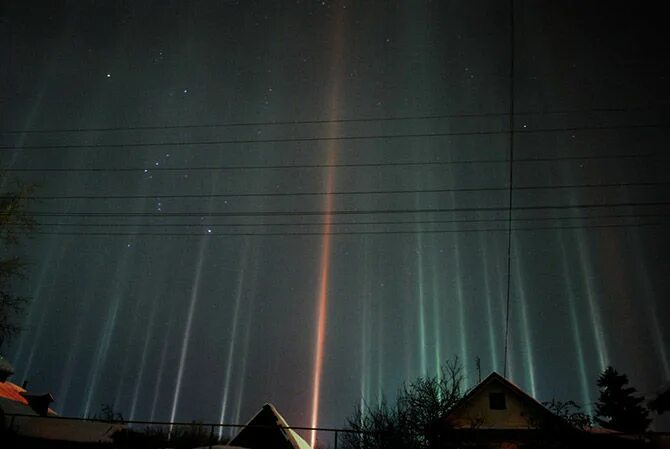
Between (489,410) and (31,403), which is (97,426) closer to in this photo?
(31,403)

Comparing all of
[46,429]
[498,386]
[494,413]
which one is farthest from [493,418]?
[46,429]

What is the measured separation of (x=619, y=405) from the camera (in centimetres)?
4525

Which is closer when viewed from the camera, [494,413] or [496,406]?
[494,413]

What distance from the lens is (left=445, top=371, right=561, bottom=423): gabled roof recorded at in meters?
24.0

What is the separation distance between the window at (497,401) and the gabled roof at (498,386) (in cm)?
47

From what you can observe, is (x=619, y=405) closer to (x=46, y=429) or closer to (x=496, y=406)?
(x=496, y=406)

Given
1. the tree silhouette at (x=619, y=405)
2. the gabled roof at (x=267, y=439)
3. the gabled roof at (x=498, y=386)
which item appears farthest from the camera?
the tree silhouette at (x=619, y=405)

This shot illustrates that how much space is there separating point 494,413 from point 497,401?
0.75m

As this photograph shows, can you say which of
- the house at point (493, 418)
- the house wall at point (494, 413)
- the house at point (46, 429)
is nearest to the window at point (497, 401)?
the house at point (493, 418)

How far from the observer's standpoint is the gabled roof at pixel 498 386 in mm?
24041

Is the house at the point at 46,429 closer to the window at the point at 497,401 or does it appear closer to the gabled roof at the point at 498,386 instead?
the gabled roof at the point at 498,386

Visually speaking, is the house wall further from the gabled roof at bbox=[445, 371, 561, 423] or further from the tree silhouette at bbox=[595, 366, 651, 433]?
Answer: the tree silhouette at bbox=[595, 366, 651, 433]

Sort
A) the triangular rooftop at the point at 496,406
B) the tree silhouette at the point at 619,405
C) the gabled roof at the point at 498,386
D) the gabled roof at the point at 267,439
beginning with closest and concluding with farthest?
the gabled roof at the point at 267,439 < the gabled roof at the point at 498,386 < the triangular rooftop at the point at 496,406 < the tree silhouette at the point at 619,405

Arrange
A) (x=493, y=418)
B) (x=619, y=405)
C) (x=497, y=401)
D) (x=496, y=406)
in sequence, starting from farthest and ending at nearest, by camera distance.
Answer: (x=619, y=405)
(x=497, y=401)
(x=496, y=406)
(x=493, y=418)
